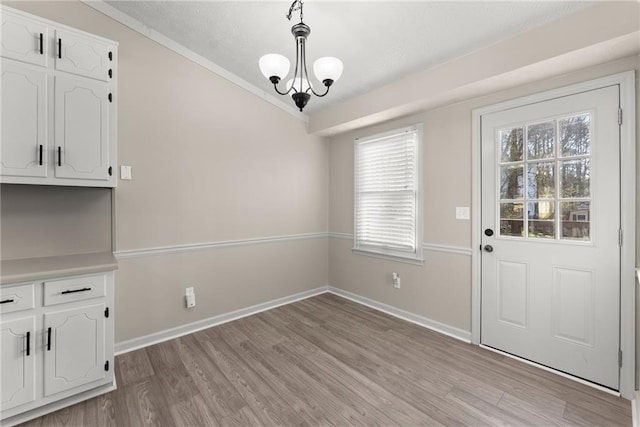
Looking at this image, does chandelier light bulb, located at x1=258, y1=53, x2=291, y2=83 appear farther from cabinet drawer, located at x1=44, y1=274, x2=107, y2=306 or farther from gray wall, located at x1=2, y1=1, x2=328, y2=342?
cabinet drawer, located at x1=44, y1=274, x2=107, y2=306

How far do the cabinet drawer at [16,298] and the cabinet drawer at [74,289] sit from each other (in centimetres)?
6

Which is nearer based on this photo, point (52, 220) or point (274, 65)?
point (274, 65)

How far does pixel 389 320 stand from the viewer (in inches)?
123

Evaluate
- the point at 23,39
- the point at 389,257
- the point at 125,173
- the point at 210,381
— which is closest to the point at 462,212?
the point at 389,257

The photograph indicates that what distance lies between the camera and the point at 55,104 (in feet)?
6.14

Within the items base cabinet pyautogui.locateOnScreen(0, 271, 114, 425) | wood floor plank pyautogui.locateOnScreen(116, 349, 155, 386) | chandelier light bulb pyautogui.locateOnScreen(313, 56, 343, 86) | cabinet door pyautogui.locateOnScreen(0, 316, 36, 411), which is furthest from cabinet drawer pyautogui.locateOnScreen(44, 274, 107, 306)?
chandelier light bulb pyautogui.locateOnScreen(313, 56, 343, 86)

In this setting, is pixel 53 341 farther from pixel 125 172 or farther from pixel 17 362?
pixel 125 172

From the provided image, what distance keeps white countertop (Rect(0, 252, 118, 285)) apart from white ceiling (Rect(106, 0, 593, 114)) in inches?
81.9

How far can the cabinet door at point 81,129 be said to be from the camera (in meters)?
1.89

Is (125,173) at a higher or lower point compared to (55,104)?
lower

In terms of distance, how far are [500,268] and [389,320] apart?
127 cm

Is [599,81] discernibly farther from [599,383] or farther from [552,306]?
[599,383]

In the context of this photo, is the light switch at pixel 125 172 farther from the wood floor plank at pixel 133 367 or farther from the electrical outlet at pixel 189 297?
the wood floor plank at pixel 133 367

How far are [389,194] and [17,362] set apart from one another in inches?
129
